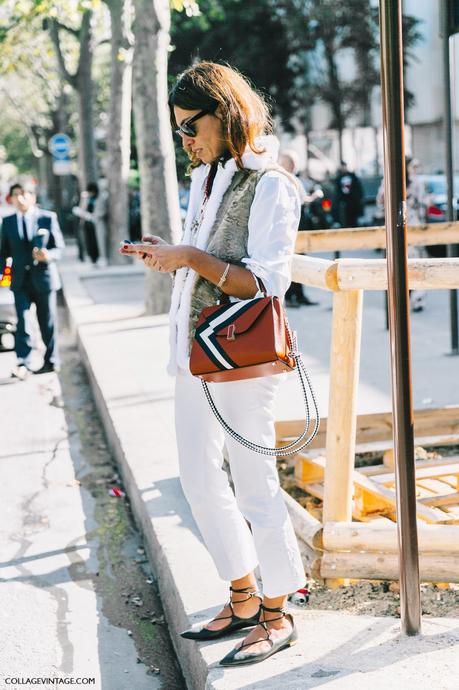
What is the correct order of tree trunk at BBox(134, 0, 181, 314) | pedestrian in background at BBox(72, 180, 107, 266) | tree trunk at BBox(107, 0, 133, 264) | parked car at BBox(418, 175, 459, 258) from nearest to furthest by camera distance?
tree trunk at BBox(134, 0, 181, 314)
parked car at BBox(418, 175, 459, 258)
tree trunk at BBox(107, 0, 133, 264)
pedestrian in background at BBox(72, 180, 107, 266)

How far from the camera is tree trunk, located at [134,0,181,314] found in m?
12.4

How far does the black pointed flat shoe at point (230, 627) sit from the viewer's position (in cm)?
344

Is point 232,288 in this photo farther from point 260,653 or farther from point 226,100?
point 260,653

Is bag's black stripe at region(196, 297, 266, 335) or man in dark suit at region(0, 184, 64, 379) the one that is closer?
bag's black stripe at region(196, 297, 266, 335)

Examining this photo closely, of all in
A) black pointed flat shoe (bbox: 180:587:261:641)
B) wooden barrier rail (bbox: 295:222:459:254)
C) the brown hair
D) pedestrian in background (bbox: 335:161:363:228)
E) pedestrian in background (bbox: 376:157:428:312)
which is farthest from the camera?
pedestrian in background (bbox: 335:161:363:228)

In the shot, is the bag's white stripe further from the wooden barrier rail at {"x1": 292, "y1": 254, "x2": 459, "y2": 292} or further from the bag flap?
the wooden barrier rail at {"x1": 292, "y1": 254, "x2": 459, "y2": 292}

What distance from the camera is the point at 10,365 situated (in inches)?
426

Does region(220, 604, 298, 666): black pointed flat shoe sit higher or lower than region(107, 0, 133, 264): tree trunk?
lower

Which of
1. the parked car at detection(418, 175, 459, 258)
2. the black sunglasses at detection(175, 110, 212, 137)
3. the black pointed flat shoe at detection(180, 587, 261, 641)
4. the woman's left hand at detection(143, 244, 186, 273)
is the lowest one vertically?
the black pointed flat shoe at detection(180, 587, 261, 641)

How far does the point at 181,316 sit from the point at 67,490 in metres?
3.14

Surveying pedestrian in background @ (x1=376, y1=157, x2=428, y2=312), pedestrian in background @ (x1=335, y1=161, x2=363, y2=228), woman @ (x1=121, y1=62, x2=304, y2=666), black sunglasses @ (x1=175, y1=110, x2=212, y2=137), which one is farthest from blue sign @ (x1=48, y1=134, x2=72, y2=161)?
black sunglasses @ (x1=175, y1=110, x2=212, y2=137)

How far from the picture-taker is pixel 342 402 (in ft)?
13.0

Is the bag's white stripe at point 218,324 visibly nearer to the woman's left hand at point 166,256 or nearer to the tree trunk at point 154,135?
the woman's left hand at point 166,256

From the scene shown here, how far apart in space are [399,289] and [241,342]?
0.49 meters
